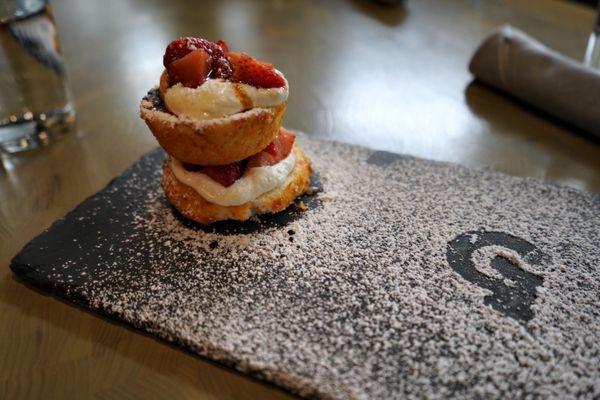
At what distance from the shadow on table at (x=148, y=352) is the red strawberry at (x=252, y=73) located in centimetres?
55

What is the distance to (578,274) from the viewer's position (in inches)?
41.8

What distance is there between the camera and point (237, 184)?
116cm

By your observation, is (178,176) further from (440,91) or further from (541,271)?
(440,91)

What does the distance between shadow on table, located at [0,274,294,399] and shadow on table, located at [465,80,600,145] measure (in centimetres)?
126

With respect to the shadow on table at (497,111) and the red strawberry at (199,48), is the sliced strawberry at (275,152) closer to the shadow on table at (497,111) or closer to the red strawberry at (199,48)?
the red strawberry at (199,48)

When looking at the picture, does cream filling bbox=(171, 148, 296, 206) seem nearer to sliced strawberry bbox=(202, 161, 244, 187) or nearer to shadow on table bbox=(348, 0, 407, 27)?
sliced strawberry bbox=(202, 161, 244, 187)

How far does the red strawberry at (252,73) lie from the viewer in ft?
3.59

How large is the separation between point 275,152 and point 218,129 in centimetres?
21

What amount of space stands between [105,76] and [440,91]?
4.30 ft

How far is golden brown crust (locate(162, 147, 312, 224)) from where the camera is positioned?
3.85 ft

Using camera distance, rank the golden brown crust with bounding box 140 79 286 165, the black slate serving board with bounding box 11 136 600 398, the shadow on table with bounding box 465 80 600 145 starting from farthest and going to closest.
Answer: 1. the shadow on table with bounding box 465 80 600 145
2. the golden brown crust with bounding box 140 79 286 165
3. the black slate serving board with bounding box 11 136 600 398

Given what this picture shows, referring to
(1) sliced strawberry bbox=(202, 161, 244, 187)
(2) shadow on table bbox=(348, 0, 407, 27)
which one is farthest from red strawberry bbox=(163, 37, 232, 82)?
(2) shadow on table bbox=(348, 0, 407, 27)

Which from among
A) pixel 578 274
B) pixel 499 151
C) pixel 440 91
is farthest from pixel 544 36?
pixel 578 274

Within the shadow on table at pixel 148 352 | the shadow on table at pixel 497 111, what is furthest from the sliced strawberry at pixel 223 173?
the shadow on table at pixel 497 111
